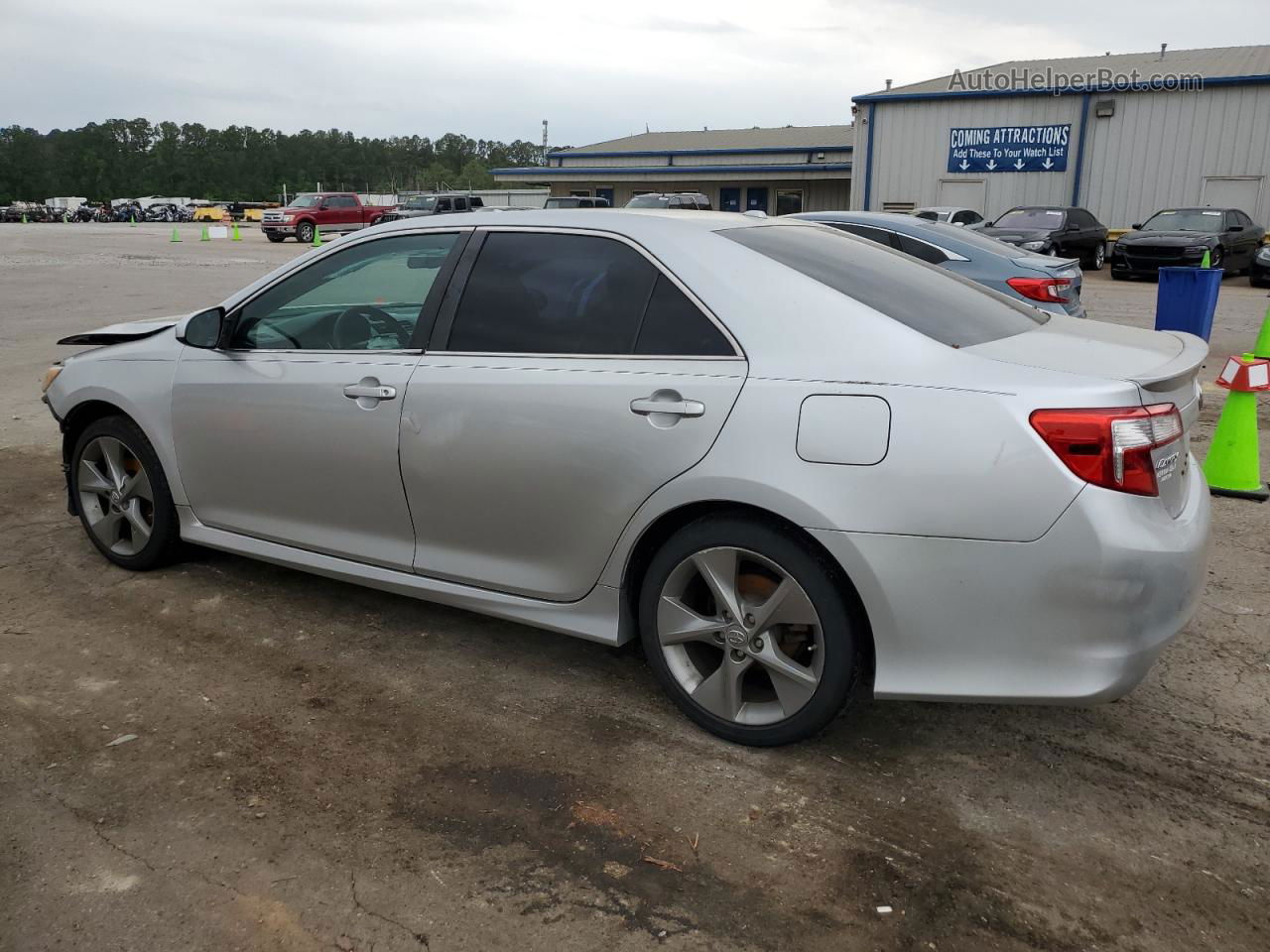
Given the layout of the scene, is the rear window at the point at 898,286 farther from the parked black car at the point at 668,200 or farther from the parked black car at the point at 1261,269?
the parked black car at the point at 668,200

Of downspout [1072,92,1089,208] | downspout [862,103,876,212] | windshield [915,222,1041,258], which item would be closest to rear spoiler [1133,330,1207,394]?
windshield [915,222,1041,258]

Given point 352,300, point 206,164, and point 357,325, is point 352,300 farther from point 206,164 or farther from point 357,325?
point 206,164

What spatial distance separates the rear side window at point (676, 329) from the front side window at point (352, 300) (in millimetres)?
940

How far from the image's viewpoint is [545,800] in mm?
2949

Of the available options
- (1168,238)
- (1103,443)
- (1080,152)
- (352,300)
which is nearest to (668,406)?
(1103,443)

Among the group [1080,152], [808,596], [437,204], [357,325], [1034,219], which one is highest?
[1080,152]

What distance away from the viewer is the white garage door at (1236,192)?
28.7 metres

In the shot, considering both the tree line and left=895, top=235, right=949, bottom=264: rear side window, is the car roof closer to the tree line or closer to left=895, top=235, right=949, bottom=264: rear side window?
left=895, top=235, right=949, bottom=264: rear side window

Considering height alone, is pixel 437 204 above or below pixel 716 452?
above

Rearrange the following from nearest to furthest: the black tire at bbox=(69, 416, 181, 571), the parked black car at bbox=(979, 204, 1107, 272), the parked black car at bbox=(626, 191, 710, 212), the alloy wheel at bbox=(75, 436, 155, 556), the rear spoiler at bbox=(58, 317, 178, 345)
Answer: the black tire at bbox=(69, 416, 181, 571) < the alloy wheel at bbox=(75, 436, 155, 556) < the rear spoiler at bbox=(58, 317, 178, 345) < the parked black car at bbox=(979, 204, 1107, 272) < the parked black car at bbox=(626, 191, 710, 212)

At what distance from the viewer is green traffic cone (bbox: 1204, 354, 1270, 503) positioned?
5805mm

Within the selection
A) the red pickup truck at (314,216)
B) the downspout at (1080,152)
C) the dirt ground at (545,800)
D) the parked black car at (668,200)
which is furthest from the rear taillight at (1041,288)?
the red pickup truck at (314,216)
